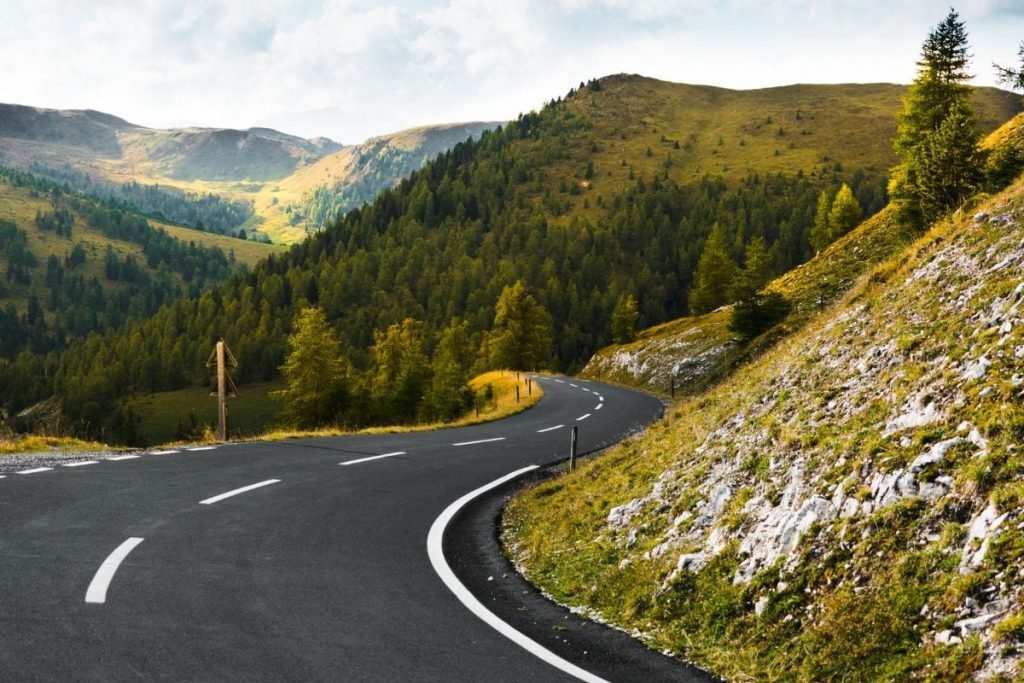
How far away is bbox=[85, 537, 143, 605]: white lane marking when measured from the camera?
20.7 feet

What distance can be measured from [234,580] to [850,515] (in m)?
6.33

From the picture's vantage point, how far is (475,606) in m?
6.89

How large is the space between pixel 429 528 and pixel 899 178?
41.5 metres

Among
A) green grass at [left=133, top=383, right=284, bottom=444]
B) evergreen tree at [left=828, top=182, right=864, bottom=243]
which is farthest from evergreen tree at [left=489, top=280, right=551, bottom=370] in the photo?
green grass at [left=133, top=383, right=284, bottom=444]

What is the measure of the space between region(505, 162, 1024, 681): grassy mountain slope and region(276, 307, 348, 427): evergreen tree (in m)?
51.6

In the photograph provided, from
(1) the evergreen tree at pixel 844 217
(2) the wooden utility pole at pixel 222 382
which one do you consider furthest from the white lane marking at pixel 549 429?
(1) the evergreen tree at pixel 844 217

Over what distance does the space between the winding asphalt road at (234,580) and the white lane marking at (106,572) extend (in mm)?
21

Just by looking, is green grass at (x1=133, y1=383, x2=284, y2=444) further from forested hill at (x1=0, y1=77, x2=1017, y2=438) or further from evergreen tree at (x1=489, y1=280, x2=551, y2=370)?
evergreen tree at (x1=489, y1=280, x2=551, y2=370)

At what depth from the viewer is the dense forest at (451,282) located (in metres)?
142

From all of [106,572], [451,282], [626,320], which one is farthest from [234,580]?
[451,282]

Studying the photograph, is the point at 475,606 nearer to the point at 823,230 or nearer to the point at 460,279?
the point at 823,230

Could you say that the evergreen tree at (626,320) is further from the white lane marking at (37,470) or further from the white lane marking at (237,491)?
the white lane marking at (37,470)

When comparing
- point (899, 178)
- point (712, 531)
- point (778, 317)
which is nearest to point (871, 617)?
point (712, 531)

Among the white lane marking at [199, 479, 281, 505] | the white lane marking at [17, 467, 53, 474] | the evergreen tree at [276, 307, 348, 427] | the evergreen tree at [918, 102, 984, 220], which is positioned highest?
the evergreen tree at [918, 102, 984, 220]
